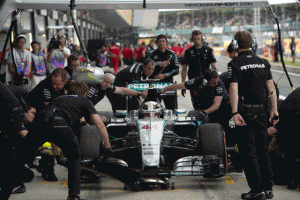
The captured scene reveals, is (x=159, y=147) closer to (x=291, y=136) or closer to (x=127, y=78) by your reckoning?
(x=291, y=136)

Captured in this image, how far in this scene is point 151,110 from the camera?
5.68m

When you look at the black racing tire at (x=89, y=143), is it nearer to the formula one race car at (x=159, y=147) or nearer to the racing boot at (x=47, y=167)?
the formula one race car at (x=159, y=147)

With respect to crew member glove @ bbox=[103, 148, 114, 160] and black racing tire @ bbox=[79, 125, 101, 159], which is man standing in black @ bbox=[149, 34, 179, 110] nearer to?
black racing tire @ bbox=[79, 125, 101, 159]

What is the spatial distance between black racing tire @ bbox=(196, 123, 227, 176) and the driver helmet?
1.77 feet

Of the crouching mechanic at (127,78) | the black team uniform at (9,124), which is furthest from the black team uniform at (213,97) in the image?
the black team uniform at (9,124)

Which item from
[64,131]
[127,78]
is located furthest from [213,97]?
[64,131]

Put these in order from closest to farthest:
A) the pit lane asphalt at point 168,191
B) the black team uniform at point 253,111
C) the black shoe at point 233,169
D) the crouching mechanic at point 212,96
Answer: the black team uniform at point 253,111 < the pit lane asphalt at point 168,191 < the black shoe at point 233,169 < the crouching mechanic at point 212,96

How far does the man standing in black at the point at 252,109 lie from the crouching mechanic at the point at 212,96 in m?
1.61

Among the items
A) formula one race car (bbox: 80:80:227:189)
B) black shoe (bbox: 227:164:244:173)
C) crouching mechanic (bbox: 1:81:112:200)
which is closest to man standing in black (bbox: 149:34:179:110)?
formula one race car (bbox: 80:80:227:189)

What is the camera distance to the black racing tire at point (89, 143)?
5.42 meters

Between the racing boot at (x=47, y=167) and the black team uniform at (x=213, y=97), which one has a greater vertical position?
the black team uniform at (x=213, y=97)

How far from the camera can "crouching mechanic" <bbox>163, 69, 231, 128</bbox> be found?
6.72 metres

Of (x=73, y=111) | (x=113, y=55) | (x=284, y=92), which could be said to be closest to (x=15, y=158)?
(x=73, y=111)

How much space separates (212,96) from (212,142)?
1520mm
